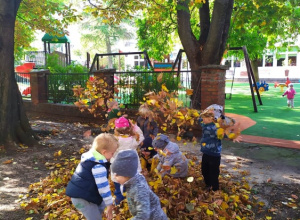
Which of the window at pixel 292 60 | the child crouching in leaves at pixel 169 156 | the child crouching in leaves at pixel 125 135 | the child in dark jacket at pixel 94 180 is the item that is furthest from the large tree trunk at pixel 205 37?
the window at pixel 292 60

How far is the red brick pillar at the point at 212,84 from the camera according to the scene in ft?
25.1

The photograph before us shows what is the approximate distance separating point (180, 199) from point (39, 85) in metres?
9.46

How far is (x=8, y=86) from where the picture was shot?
709 cm

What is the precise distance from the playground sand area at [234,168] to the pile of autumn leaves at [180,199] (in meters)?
0.16

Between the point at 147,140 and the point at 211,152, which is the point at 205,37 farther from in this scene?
the point at 211,152

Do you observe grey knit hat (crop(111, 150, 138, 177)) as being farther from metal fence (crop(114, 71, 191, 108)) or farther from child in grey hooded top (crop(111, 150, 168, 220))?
metal fence (crop(114, 71, 191, 108))

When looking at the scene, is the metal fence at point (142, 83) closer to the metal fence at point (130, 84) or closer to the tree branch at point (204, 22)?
the metal fence at point (130, 84)

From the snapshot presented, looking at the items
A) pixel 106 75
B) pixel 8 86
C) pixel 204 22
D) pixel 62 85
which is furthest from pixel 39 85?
pixel 204 22

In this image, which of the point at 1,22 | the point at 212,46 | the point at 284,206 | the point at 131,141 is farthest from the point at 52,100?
the point at 284,206

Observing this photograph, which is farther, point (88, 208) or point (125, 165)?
point (88, 208)

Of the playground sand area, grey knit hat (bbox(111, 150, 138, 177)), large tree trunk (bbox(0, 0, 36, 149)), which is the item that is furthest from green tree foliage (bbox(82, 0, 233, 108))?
grey knit hat (bbox(111, 150, 138, 177))

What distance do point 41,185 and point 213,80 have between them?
5.06m

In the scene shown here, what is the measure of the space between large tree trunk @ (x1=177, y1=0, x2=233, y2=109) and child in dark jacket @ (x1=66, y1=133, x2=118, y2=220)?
18.7 feet

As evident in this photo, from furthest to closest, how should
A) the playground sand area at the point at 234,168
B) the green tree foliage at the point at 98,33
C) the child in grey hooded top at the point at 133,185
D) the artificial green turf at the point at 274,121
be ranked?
the green tree foliage at the point at 98,33 → the artificial green turf at the point at 274,121 → the playground sand area at the point at 234,168 → the child in grey hooded top at the point at 133,185
